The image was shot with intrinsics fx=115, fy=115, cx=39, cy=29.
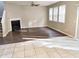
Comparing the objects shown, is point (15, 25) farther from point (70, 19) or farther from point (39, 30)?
point (70, 19)

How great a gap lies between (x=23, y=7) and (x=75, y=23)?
21.4 ft

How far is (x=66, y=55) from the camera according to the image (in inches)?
151

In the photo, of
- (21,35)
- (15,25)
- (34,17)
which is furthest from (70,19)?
(34,17)

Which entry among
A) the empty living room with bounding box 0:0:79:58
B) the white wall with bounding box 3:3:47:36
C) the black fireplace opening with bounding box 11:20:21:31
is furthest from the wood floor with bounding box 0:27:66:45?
the white wall with bounding box 3:3:47:36

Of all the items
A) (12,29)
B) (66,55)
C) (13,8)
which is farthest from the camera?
(13,8)

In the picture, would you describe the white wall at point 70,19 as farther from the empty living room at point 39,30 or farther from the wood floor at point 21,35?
the wood floor at point 21,35

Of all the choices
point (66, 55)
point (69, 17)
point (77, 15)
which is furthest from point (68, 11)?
point (66, 55)

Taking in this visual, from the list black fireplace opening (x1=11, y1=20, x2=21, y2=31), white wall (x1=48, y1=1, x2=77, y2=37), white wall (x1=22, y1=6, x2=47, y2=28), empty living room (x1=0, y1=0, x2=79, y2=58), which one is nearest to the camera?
empty living room (x1=0, y1=0, x2=79, y2=58)

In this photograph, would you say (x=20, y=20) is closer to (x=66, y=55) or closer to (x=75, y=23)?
(x=75, y=23)

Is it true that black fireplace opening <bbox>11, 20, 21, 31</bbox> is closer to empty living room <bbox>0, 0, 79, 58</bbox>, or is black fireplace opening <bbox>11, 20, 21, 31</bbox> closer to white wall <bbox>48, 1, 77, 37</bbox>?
empty living room <bbox>0, 0, 79, 58</bbox>

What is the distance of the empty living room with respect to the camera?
4234 millimetres

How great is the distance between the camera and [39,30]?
9.48 meters

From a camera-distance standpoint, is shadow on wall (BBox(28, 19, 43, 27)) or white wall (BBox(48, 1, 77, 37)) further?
shadow on wall (BBox(28, 19, 43, 27))

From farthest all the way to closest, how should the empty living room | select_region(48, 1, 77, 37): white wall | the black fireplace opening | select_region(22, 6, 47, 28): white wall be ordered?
select_region(22, 6, 47, 28): white wall → the black fireplace opening → select_region(48, 1, 77, 37): white wall → the empty living room
